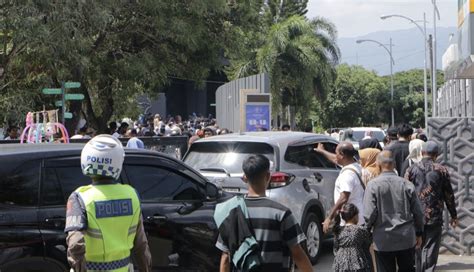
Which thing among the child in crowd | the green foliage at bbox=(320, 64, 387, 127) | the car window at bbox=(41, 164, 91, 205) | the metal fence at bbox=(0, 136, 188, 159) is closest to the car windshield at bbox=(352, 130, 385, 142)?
the metal fence at bbox=(0, 136, 188, 159)

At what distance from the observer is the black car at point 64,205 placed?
5.36m

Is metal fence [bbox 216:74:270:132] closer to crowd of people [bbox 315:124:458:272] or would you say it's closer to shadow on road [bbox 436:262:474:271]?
shadow on road [bbox 436:262:474:271]

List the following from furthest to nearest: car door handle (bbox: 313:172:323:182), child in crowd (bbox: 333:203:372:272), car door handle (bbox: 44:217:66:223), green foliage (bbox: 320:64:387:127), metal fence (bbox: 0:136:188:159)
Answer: green foliage (bbox: 320:64:387:127), metal fence (bbox: 0:136:188:159), car door handle (bbox: 313:172:323:182), child in crowd (bbox: 333:203:372:272), car door handle (bbox: 44:217:66:223)

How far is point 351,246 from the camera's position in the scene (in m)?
5.91

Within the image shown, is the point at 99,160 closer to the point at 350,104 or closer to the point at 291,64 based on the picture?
the point at 291,64

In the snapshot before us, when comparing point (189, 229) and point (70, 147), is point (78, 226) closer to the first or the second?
point (70, 147)

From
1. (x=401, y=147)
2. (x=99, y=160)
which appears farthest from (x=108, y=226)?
(x=401, y=147)

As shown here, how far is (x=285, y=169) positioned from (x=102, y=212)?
5.34m

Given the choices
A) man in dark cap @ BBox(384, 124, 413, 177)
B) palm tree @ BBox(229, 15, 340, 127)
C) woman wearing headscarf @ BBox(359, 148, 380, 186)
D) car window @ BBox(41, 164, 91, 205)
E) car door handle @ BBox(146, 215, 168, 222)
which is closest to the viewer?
car window @ BBox(41, 164, 91, 205)

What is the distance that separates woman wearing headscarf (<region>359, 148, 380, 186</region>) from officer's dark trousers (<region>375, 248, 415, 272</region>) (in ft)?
2.85

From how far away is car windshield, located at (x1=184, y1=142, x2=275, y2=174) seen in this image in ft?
29.8

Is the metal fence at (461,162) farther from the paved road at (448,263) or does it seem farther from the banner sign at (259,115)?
the banner sign at (259,115)

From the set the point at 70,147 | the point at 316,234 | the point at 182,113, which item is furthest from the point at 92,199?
the point at 182,113

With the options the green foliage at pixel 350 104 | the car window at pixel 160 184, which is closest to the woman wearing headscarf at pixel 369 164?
the car window at pixel 160 184
